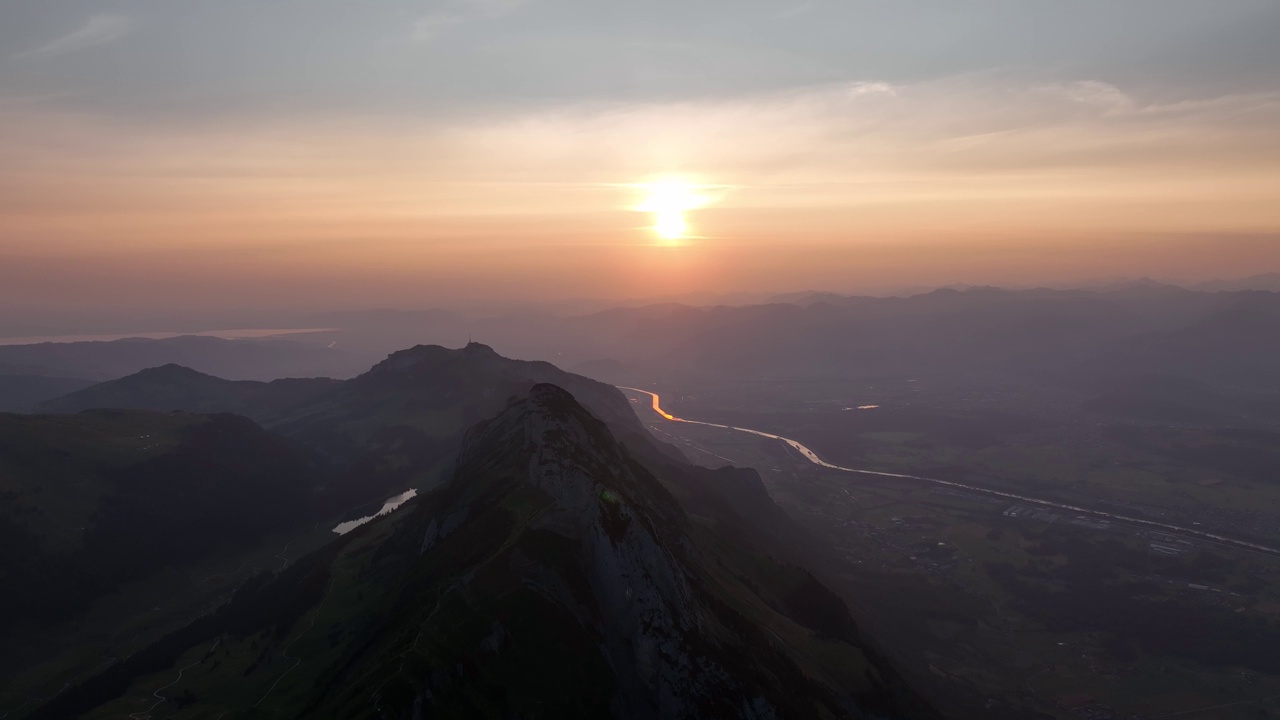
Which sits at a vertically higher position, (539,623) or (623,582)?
(623,582)

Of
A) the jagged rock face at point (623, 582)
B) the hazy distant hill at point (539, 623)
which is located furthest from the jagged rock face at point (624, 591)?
the hazy distant hill at point (539, 623)

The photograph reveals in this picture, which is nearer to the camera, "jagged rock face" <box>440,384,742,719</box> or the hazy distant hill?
the hazy distant hill

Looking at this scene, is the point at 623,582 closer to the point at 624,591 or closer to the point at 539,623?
the point at 624,591

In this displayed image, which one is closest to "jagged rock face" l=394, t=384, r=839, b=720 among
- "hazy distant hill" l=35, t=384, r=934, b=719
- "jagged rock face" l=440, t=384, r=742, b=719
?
"jagged rock face" l=440, t=384, r=742, b=719

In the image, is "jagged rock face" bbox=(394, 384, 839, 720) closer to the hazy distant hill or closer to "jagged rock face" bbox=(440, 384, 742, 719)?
"jagged rock face" bbox=(440, 384, 742, 719)

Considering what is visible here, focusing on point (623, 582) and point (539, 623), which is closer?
point (539, 623)

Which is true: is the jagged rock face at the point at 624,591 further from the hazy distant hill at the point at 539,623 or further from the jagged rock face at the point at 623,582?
the hazy distant hill at the point at 539,623

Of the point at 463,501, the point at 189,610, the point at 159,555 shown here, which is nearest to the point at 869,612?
the point at 463,501

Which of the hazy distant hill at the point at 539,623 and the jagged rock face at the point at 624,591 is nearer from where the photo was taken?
the hazy distant hill at the point at 539,623

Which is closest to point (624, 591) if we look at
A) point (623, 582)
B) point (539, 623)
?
point (623, 582)
